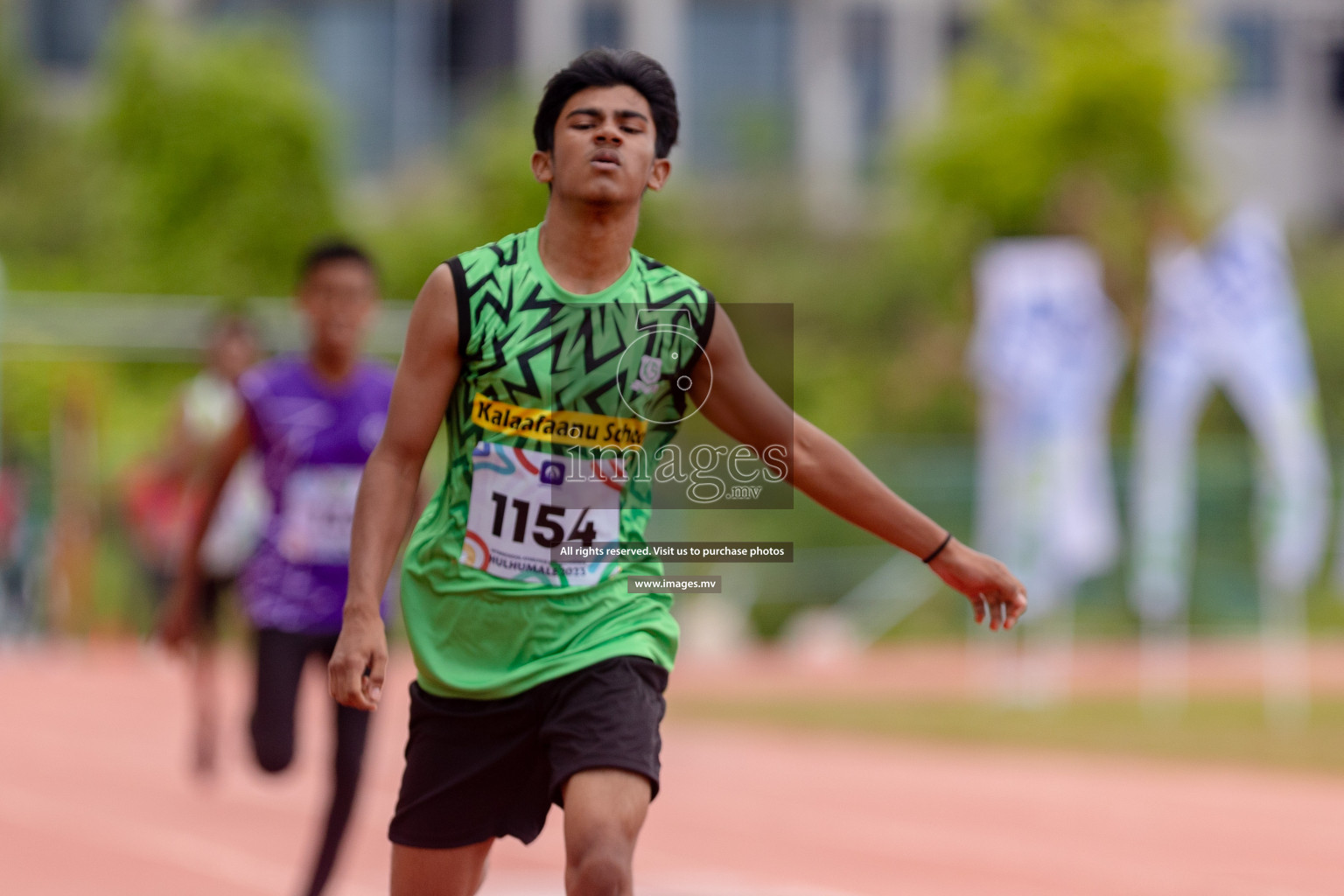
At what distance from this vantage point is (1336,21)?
4897 cm

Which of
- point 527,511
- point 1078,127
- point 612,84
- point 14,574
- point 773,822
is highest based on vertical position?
point 1078,127

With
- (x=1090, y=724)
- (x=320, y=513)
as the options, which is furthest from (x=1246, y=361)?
(x=320, y=513)

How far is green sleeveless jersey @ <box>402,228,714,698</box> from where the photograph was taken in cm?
402

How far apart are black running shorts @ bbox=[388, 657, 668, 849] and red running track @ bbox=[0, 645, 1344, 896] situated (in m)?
3.28

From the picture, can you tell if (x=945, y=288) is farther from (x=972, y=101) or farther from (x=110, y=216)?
(x=110, y=216)

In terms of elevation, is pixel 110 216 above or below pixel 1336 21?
below

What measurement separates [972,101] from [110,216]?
1586cm

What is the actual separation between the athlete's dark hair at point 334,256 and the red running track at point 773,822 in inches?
96.1

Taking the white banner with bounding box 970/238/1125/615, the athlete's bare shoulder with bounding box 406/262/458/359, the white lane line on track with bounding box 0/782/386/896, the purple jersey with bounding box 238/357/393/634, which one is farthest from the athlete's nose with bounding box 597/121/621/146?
the white banner with bounding box 970/238/1125/615

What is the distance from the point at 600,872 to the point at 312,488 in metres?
3.08

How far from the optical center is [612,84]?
4031 mm

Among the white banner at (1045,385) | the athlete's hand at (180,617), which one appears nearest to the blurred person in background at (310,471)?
the athlete's hand at (180,617)

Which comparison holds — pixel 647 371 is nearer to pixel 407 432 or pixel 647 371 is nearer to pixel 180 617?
pixel 407 432

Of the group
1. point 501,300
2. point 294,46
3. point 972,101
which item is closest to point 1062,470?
point 501,300
